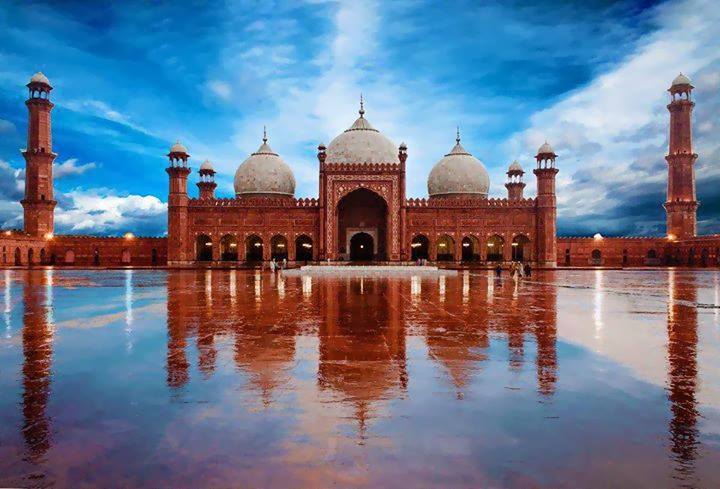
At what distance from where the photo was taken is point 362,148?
34094 mm

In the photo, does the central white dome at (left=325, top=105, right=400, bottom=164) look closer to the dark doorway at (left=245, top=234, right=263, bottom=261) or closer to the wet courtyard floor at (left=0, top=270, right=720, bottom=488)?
the dark doorway at (left=245, top=234, right=263, bottom=261)

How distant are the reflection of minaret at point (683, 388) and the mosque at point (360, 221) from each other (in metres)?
24.2

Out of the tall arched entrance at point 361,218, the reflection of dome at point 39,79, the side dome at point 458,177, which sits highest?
the reflection of dome at point 39,79

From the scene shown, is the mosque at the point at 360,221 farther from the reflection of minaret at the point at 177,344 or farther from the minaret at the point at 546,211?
the reflection of minaret at the point at 177,344

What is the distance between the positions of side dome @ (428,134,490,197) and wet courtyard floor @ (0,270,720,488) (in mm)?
30700

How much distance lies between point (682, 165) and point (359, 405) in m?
41.6

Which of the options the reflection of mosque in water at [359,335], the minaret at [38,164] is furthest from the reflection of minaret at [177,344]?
the minaret at [38,164]

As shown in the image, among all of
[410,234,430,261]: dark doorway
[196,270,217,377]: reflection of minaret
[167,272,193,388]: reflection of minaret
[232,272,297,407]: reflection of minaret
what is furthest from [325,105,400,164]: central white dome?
[232,272,297,407]: reflection of minaret

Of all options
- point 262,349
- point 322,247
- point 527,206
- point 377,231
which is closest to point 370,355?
point 262,349

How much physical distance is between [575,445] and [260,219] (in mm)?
31783

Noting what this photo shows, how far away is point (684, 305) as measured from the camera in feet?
30.3

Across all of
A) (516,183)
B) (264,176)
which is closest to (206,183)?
(264,176)

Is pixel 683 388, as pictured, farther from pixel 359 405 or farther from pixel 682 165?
pixel 682 165

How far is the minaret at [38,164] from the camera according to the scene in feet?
115
